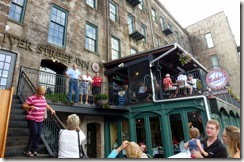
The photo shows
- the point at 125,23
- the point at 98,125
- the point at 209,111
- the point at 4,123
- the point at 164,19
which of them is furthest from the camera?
the point at 164,19

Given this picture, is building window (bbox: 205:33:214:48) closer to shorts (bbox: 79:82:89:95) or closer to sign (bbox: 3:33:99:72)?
sign (bbox: 3:33:99:72)

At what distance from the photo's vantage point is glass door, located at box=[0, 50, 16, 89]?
6742 millimetres

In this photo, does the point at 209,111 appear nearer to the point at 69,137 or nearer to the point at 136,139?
the point at 136,139

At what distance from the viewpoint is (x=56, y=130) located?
5.08m

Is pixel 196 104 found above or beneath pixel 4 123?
above

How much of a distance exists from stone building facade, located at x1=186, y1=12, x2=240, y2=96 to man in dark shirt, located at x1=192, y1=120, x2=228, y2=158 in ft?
62.8

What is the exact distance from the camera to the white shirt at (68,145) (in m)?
2.76

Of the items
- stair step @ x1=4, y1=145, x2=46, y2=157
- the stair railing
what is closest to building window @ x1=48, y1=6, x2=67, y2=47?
the stair railing

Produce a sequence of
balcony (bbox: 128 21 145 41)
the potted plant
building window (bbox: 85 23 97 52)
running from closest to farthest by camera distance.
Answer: the potted plant, building window (bbox: 85 23 97 52), balcony (bbox: 128 21 145 41)

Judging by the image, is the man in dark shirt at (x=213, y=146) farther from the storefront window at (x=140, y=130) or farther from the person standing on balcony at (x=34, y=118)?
the storefront window at (x=140, y=130)

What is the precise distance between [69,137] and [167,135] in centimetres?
621

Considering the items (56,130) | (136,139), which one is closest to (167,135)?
(136,139)

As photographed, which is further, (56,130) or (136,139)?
(136,139)

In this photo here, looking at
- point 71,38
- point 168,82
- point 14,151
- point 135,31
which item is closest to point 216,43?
point 135,31
